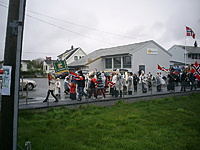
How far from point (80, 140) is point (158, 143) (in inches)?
83.5

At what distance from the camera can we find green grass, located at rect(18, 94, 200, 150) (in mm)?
5321

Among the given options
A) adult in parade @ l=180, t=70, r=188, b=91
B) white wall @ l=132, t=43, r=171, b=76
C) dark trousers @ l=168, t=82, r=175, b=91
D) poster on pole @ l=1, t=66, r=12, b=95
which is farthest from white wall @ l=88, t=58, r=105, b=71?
poster on pole @ l=1, t=66, r=12, b=95

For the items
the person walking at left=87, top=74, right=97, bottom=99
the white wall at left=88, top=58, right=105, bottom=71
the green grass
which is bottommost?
the green grass

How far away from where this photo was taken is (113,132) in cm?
641

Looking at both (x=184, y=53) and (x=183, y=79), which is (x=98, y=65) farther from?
(x=184, y=53)

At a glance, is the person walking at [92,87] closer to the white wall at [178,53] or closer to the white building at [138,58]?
the white building at [138,58]

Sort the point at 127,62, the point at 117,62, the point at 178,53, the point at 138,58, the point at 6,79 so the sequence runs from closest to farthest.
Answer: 1. the point at 6,79
2. the point at 138,58
3. the point at 127,62
4. the point at 117,62
5. the point at 178,53

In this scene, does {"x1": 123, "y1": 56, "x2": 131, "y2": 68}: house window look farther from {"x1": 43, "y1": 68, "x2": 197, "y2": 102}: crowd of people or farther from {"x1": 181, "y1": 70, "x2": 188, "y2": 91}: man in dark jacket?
{"x1": 43, "y1": 68, "x2": 197, "y2": 102}: crowd of people

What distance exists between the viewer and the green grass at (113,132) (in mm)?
5321

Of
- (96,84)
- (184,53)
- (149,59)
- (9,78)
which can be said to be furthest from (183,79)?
(184,53)

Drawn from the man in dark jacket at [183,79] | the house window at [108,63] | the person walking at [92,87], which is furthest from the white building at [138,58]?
the person walking at [92,87]

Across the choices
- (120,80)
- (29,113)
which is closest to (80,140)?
(29,113)

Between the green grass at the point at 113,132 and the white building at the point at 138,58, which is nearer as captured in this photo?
the green grass at the point at 113,132

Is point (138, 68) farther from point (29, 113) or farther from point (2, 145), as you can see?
point (2, 145)
